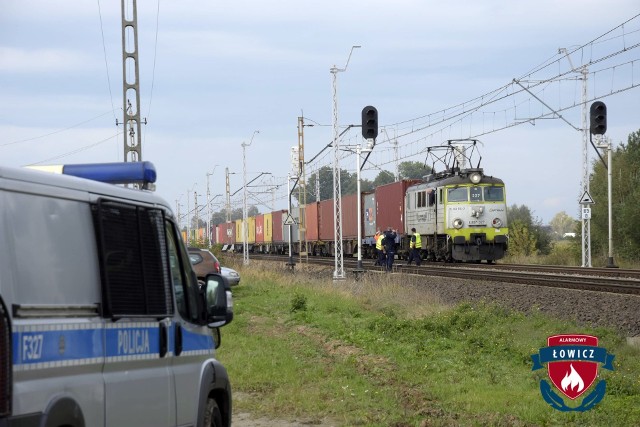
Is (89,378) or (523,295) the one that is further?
(523,295)

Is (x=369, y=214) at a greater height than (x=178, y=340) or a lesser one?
greater

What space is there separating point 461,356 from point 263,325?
6404 mm

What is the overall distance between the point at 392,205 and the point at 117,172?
149 feet

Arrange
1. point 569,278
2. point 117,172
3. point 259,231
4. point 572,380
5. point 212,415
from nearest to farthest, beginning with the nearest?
point 117,172, point 212,415, point 572,380, point 569,278, point 259,231

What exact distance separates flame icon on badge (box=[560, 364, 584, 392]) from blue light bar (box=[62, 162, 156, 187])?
4.03 metres

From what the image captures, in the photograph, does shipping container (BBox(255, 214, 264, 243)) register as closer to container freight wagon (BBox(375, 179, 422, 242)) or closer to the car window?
container freight wagon (BBox(375, 179, 422, 242))

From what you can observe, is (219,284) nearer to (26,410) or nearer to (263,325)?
(26,410)

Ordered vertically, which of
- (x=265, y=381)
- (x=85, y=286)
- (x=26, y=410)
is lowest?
(x=265, y=381)

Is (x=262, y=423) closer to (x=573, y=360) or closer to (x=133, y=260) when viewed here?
(x=573, y=360)

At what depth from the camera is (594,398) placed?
10047mm

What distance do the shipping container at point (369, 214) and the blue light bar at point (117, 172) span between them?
4882 centimetres

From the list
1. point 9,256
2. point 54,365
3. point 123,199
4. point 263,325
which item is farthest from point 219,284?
point 263,325

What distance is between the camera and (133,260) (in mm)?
6031

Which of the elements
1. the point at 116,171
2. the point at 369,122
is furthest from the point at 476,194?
the point at 116,171
